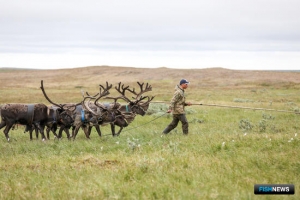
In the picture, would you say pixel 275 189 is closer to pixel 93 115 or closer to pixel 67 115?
pixel 93 115

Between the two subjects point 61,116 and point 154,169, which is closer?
point 154,169

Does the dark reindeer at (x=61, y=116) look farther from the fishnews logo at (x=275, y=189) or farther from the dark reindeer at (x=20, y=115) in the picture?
the fishnews logo at (x=275, y=189)

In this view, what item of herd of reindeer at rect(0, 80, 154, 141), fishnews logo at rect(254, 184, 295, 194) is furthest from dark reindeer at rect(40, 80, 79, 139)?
fishnews logo at rect(254, 184, 295, 194)

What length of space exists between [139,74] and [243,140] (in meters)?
79.1

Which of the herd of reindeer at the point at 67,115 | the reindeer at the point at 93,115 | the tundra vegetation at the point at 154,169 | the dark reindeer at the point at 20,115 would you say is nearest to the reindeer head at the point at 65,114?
the herd of reindeer at the point at 67,115

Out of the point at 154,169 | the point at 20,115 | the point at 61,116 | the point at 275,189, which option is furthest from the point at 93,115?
the point at 275,189

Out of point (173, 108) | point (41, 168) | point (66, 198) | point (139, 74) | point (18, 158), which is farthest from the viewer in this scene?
point (139, 74)

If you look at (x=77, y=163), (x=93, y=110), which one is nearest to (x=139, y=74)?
(x=93, y=110)

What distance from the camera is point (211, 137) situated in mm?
12750

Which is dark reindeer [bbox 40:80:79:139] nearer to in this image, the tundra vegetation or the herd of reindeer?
the herd of reindeer

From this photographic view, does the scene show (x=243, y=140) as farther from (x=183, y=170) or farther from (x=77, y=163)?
(x=77, y=163)

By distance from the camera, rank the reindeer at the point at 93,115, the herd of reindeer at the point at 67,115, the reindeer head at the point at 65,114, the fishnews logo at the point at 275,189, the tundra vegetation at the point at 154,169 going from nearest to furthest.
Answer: the fishnews logo at the point at 275,189, the tundra vegetation at the point at 154,169, the reindeer at the point at 93,115, the herd of reindeer at the point at 67,115, the reindeer head at the point at 65,114

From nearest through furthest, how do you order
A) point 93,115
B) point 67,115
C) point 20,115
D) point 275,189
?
1. point 275,189
2. point 93,115
3. point 20,115
4. point 67,115

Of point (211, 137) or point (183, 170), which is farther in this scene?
point (211, 137)
